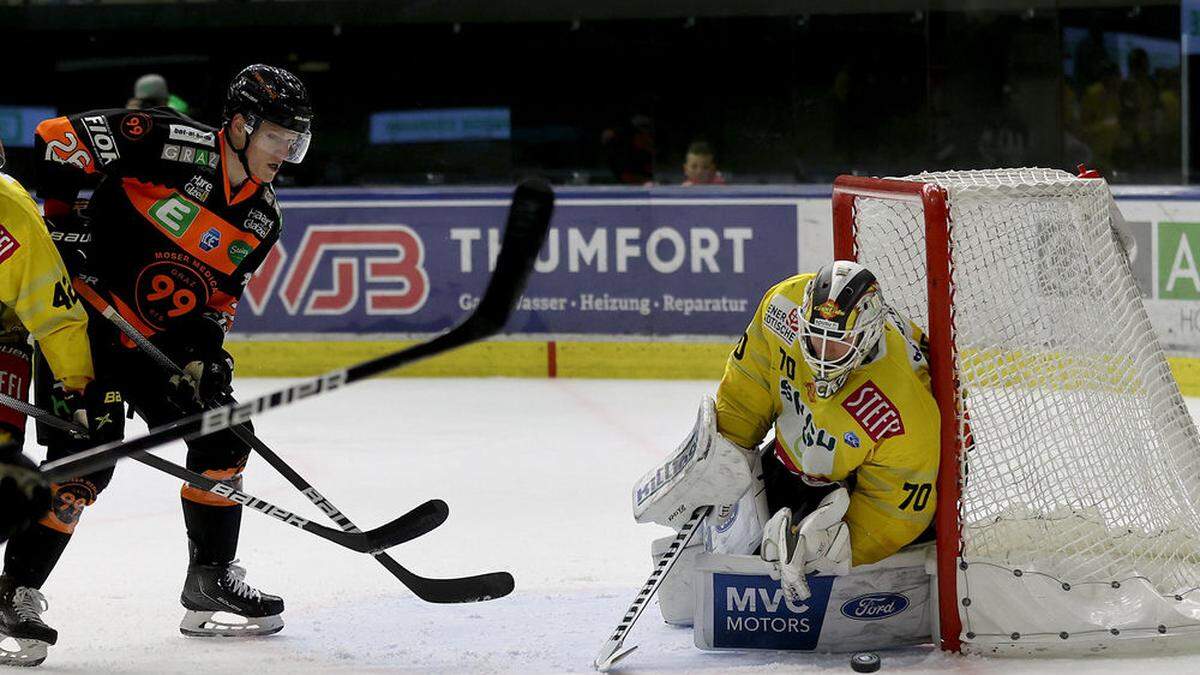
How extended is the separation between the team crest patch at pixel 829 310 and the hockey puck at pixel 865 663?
23.6 inches

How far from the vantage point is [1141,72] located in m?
7.57

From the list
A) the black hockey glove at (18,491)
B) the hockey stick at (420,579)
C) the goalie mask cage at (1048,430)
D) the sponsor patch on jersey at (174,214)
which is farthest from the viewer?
the hockey stick at (420,579)

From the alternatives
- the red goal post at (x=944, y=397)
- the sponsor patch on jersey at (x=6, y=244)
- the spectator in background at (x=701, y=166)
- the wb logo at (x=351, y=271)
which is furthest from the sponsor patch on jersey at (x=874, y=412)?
the spectator in background at (x=701, y=166)

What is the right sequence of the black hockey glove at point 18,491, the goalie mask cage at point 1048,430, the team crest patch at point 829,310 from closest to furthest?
the black hockey glove at point 18,491, the team crest patch at point 829,310, the goalie mask cage at point 1048,430

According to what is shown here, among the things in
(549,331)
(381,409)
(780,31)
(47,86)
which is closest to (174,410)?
(381,409)

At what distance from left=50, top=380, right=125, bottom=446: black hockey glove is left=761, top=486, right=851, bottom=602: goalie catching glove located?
1203 millimetres

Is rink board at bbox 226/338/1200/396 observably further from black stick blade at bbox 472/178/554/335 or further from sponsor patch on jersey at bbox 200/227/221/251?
black stick blade at bbox 472/178/554/335

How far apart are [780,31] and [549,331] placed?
220 cm

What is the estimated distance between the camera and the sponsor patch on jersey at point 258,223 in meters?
3.34

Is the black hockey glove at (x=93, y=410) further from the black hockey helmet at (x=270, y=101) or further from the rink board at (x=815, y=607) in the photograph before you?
the rink board at (x=815, y=607)

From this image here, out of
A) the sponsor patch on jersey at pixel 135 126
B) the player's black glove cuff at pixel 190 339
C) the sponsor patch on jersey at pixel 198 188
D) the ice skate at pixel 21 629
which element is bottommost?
the ice skate at pixel 21 629

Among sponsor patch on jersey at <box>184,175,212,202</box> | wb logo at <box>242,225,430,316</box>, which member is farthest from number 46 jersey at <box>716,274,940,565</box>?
wb logo at <box>242,225,430,316</box>

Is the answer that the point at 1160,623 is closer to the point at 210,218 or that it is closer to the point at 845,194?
the point at 845,194

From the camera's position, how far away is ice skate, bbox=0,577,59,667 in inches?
125
